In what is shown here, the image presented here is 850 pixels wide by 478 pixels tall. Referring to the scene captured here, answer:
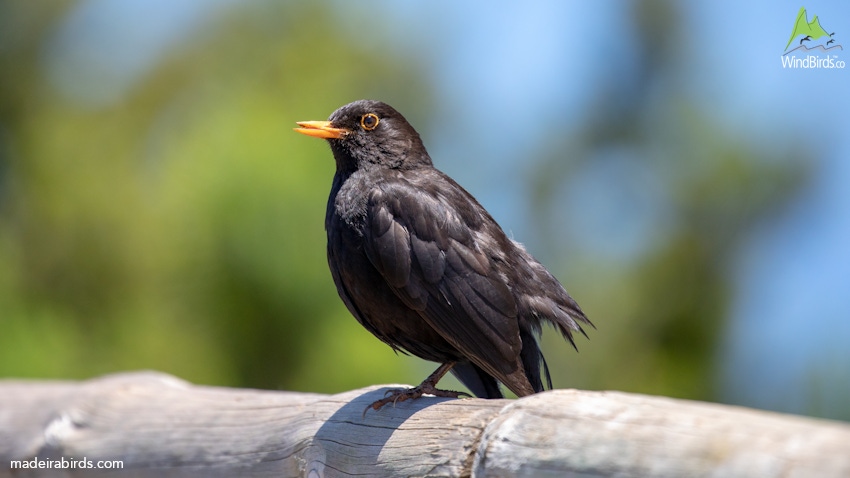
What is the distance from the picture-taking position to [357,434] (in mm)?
2979

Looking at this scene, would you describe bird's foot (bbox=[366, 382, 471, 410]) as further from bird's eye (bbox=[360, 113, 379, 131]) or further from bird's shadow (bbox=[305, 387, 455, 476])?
bird's eye (bbox=[360, 113, 379, 131])

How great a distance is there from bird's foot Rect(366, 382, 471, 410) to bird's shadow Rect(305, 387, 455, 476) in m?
0.02

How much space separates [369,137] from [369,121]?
0.10 metres

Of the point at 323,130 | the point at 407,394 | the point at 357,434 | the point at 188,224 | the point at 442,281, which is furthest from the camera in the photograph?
the point at 188,224

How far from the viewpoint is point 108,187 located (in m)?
9.91

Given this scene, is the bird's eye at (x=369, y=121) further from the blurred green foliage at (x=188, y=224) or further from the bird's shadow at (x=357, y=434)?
the blurred green foliage at (x=188, y=224)

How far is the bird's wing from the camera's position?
342 centimetres

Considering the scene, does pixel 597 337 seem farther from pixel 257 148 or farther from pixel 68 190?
pixel 68 190

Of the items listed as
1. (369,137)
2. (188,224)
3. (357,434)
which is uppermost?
(369,137)

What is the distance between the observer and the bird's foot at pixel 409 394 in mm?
3068

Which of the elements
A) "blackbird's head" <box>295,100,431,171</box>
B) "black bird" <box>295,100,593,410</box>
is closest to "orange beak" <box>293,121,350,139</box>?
"blackbird's head" <box>295,100,431,171</box>

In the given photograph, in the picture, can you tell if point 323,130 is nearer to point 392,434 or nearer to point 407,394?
point 407,394

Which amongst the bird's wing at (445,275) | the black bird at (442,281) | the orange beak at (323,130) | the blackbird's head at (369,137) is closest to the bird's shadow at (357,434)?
the black bird at (442,281)

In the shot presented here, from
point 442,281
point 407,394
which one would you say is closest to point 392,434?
point 407,394
